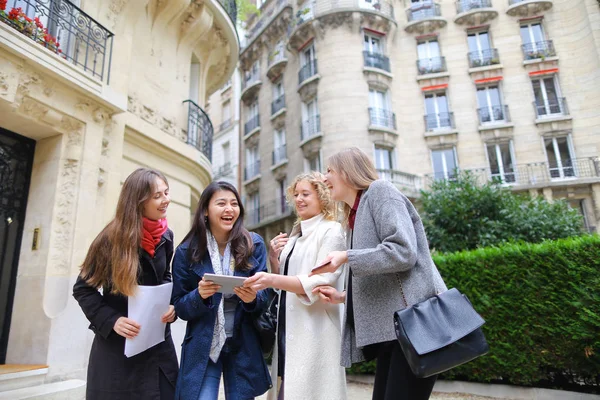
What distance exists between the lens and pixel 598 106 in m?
18.3

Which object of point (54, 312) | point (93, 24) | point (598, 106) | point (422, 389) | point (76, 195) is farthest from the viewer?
point (598, 106)

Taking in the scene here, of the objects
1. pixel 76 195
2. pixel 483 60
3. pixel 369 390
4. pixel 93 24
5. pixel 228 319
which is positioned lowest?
pixel 369 390

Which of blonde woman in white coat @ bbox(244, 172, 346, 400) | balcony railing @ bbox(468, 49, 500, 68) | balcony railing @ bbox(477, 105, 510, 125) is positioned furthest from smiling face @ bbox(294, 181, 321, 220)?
balcony railing @ bbox(468, 49, 500, 68)

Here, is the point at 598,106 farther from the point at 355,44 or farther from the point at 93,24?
the point at 93,24

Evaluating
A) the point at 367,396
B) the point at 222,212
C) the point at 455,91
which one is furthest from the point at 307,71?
the point at 222,212

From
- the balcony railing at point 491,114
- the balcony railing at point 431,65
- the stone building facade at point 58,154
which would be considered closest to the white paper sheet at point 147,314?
Answer: the stone building facade at point 58,154

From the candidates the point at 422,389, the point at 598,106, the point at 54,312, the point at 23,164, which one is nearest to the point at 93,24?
the point at 23,164

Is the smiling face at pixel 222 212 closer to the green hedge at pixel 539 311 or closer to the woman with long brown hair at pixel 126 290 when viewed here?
the woman with long brown hair at pixel 126 290

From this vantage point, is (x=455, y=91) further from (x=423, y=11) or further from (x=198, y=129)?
(x=198, y=129)

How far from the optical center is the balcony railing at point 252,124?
26.0m

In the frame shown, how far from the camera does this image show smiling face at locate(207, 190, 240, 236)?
2.64m

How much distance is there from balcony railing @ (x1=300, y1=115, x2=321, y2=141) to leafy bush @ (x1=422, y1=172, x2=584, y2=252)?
389 inches

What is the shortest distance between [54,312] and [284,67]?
21.5 metres

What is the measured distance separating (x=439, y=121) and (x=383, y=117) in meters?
3.07
